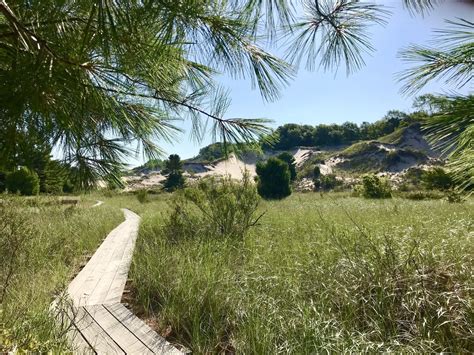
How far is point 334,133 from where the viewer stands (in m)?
92.9

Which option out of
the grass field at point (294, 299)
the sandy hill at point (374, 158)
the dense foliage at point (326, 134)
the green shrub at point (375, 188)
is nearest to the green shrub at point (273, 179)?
the green shrub at point (375, 188)

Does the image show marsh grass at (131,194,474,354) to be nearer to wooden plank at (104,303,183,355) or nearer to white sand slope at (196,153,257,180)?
wooden plank at (104,303,183,355)

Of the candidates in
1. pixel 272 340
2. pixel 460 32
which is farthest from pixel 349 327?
pixel 460 32

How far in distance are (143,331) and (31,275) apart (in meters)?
1.84

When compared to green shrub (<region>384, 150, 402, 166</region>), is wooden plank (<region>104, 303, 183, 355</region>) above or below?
below

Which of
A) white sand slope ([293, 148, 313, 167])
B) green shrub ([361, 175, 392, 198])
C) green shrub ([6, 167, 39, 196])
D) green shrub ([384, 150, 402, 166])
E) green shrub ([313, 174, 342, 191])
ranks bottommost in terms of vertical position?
green shrub ([313, 174, 342, 191])

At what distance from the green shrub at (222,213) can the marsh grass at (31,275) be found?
1688mm

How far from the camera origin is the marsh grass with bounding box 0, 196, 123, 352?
1.83m

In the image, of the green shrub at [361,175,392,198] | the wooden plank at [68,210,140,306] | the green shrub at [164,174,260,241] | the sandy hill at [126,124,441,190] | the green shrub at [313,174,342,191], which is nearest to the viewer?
the wooden plank at [68,210,140,306]

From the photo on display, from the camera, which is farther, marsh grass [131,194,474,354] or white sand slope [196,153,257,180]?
white sand slope [196,153,257,180]

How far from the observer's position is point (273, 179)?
34.1 m

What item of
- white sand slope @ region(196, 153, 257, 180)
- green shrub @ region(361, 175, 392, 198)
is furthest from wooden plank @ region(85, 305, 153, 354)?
green shrub @ region(361, 175, 392, 198)

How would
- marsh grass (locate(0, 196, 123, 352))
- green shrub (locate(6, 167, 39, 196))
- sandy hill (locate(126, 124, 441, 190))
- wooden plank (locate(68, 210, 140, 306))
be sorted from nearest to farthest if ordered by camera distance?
marsh grass (locate(0, 196, 123, 352)) → wooden plank (locate(68, 210, 140, 306)) → green shrub (locate(6, 167, 39, 196)) → sandy hill (locate(126, 124, 441, 190))

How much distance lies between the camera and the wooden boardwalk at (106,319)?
2.26 meters
